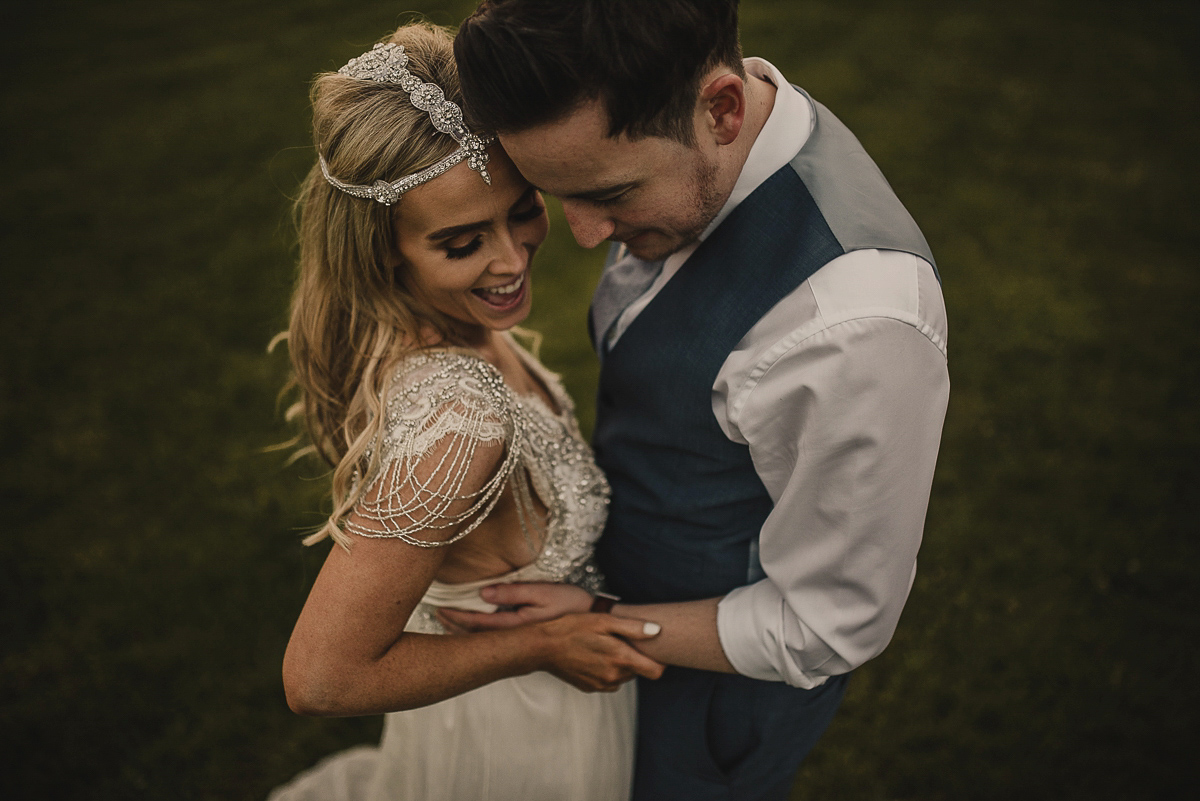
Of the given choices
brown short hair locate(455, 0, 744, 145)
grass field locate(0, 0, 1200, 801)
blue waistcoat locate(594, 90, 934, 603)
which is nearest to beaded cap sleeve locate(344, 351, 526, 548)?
blue waistcoat locate(594, 90, 934, 603)

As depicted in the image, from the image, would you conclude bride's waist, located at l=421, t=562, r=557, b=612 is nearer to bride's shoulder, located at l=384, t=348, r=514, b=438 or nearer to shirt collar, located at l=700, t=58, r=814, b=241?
bride's shoulder, located at l=384, t=348, r=514, b=438

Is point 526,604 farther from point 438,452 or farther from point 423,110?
point 423,110

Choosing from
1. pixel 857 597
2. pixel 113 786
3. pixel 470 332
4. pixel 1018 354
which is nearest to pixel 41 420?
pixel 113 786

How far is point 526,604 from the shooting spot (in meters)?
2.12

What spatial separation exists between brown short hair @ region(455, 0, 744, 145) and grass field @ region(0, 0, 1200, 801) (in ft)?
4.14

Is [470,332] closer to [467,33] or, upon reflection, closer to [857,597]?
[467,33]

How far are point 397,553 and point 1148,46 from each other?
8.64 m

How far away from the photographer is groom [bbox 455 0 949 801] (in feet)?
4.78

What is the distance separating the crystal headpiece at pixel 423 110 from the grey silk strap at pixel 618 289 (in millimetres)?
426

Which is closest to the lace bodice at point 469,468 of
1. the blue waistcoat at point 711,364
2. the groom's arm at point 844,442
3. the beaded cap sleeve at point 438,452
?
the beaded cap sleeve at point 438,452

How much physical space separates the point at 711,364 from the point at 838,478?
33 cm

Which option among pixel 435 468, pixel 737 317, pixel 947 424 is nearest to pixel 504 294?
pixel 435 468

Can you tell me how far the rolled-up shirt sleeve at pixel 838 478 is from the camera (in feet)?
4.79

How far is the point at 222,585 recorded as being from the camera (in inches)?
152
